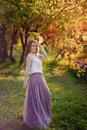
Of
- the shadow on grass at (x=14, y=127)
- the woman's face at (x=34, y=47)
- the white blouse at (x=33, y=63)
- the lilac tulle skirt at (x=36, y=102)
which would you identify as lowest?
the shadow on grass at (x=14, y=127)

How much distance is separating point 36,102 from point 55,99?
4.42 m

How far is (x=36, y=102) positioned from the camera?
32.3 ft

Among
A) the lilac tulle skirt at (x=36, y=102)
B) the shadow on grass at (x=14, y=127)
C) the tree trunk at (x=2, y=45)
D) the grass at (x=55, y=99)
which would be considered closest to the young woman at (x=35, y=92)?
the lilac tulle skirt at (x=36, y=102)

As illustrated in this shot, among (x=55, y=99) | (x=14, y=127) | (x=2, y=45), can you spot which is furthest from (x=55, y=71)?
(x=14, y=127)

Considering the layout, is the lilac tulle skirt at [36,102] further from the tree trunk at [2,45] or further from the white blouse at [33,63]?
the tree trunk at [2,45]

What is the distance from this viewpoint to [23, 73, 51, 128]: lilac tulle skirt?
32.2ft

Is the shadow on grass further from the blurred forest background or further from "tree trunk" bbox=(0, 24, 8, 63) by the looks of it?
"tree trunk" bbox=(0, 24, 8, 63)

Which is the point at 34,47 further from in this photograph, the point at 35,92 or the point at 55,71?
the point at 55,71

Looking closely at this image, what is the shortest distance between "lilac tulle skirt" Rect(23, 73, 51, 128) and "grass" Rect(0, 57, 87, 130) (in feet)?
1.00

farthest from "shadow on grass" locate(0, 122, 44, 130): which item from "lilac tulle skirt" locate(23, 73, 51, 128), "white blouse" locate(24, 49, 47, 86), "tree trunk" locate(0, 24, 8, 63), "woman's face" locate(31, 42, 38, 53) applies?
"tree trunk" locate(0, 24, 8, 63)

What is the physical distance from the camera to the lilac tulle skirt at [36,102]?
387 inches

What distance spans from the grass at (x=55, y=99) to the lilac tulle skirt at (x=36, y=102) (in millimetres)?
305

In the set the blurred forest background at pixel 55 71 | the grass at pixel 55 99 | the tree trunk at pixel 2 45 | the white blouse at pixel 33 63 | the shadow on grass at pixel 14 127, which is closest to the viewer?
the white blouse at pixel 33 63

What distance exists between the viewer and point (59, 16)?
12375 mm
